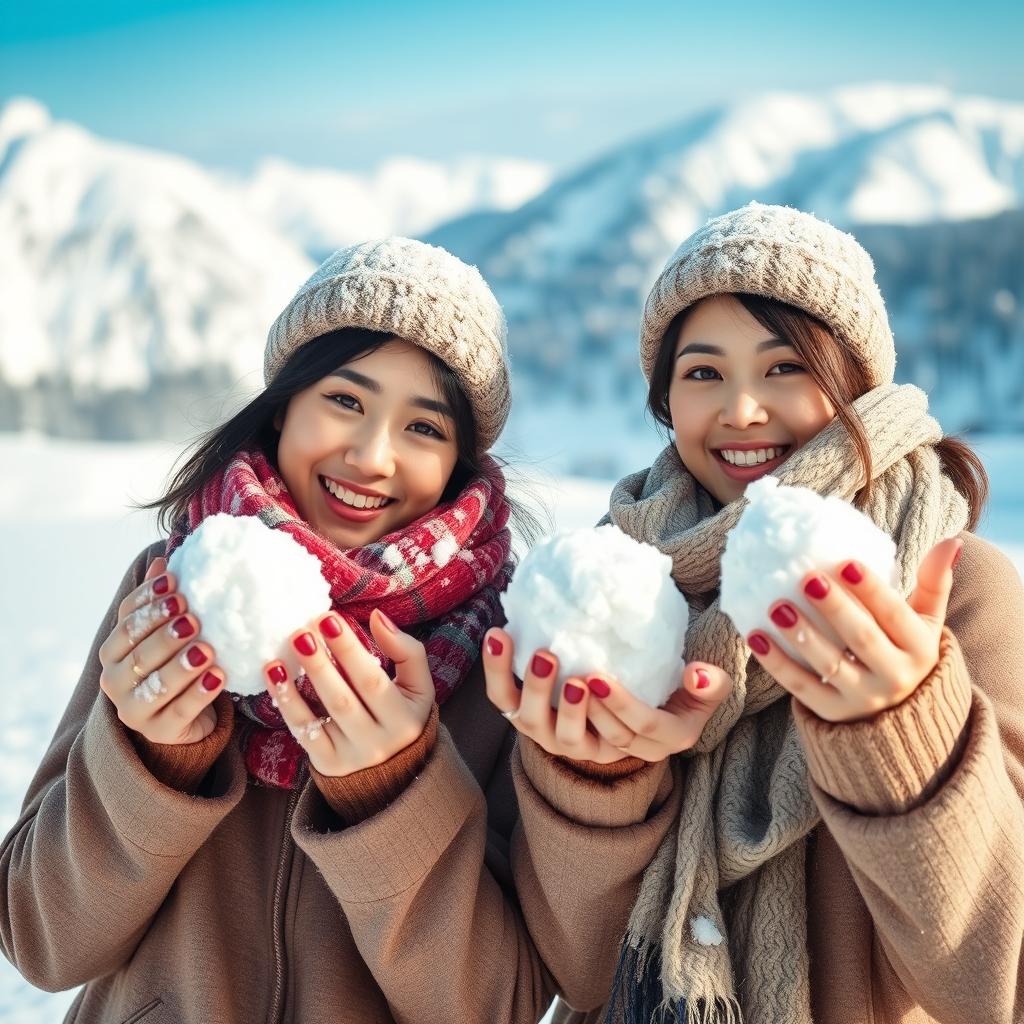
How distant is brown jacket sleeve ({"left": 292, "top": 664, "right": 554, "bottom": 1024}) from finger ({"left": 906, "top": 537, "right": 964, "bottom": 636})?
725 millimetres

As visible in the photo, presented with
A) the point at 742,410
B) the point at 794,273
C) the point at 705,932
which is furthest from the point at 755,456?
the point at 705,932

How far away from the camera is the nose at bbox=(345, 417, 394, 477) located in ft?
6.27

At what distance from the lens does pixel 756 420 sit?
1.77m

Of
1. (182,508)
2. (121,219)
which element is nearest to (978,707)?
(182,508)

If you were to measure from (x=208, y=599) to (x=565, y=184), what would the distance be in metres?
52.7

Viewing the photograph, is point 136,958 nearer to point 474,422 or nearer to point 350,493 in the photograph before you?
point 350,493

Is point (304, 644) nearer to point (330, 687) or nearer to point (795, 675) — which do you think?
point (330, 687)

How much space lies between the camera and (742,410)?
1.76 m

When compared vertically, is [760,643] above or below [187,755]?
above

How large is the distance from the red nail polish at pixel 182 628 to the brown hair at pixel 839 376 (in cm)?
101

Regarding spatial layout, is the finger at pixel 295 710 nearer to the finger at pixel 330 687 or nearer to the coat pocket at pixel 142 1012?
the finger at pixel 330 687

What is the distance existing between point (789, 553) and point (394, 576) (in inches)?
31.8

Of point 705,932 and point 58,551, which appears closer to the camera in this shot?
point 705,932

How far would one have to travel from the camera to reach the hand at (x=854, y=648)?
1209 millimetres
